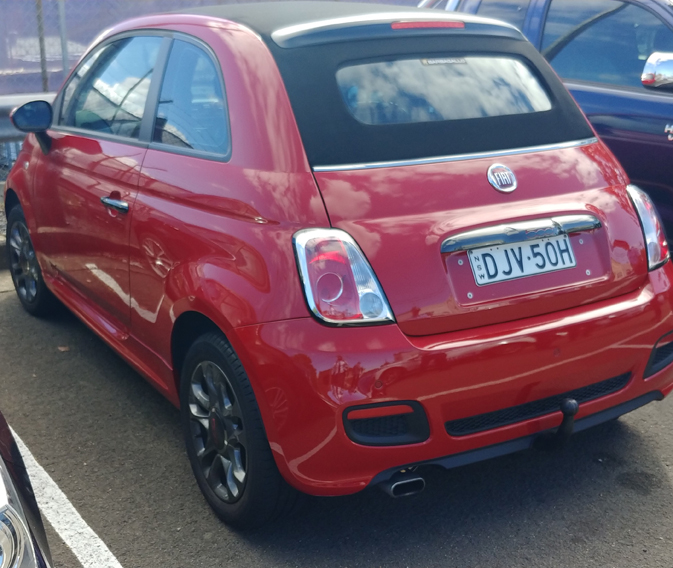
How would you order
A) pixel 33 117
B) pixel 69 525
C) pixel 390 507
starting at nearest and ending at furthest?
1. pixel 69 525
2. pixel 390 507
3. pixel 33 117

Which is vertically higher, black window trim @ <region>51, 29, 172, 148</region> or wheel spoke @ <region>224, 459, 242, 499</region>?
black window trim @ <region>51, 29, 172, 148</region>

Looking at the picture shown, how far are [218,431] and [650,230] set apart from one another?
1.67 m

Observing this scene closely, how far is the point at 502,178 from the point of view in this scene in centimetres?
274

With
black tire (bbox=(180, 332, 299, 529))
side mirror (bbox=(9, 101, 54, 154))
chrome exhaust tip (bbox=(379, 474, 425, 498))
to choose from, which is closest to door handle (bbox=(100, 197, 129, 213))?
black tire (bbox=(180, 332, 299, 529))

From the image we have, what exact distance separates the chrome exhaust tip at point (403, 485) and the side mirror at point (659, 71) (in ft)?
9.20

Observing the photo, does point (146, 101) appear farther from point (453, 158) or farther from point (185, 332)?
point (453, 158)

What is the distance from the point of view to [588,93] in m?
4.96

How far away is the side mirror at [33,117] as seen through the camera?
13.4 ft

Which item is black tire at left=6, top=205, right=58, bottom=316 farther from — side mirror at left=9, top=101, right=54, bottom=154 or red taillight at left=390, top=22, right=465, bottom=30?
red taillight at left=390, top=22, right=465, bottom=30

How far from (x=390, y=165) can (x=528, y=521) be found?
4.32 ft

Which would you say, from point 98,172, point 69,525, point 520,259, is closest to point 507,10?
point 98,172

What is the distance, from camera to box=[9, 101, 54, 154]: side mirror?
4078mm

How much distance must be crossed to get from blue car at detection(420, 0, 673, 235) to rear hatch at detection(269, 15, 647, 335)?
5.50ft

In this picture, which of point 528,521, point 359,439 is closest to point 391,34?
point 359,439
